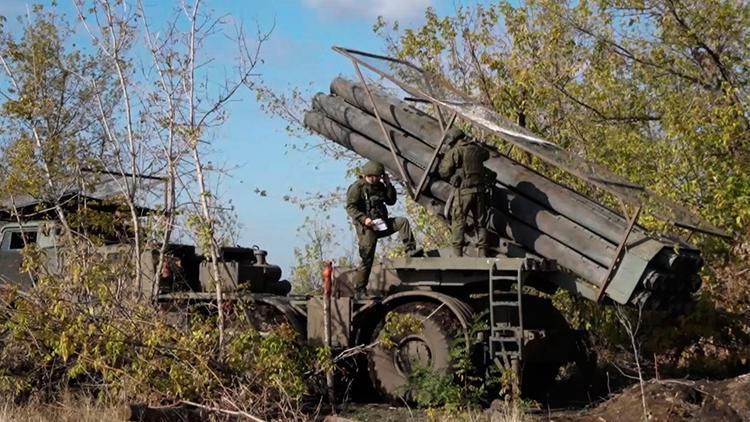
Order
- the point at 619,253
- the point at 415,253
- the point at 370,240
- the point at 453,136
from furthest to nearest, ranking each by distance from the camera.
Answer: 1. the point at 370,240
2. the point at 415,253
3. the point at 453,136
4. the point at 619,253

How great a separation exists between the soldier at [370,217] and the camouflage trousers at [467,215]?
2.50ft

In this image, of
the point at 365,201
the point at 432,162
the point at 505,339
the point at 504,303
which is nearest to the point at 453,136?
the point at 432,162

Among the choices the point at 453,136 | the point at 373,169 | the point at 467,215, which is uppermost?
the point at 453,136

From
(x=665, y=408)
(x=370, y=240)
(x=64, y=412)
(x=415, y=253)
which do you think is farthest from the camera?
(x=370, y=240)

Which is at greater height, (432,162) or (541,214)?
(432,162)

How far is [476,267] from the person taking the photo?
11.8 m

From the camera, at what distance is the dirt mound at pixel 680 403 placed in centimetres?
957

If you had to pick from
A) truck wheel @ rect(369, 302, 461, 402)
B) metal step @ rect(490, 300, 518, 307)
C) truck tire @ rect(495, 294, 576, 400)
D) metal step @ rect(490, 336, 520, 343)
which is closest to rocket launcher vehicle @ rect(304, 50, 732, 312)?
metal step @ rect(490, 300, 518, 307)

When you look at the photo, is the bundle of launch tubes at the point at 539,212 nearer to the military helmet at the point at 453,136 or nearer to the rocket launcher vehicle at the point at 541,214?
the rocket launcher vehicle at the point at 541,214

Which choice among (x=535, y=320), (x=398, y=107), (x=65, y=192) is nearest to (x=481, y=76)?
(x=398, y=107)

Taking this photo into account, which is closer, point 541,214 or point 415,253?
point 541,214

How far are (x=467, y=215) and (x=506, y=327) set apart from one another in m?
1.33

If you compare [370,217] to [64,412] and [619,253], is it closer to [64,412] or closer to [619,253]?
[619,253]

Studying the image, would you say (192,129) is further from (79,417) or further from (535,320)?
(535,320)
